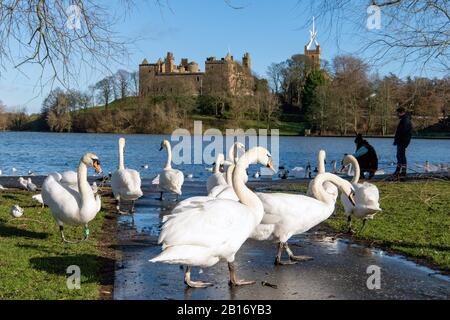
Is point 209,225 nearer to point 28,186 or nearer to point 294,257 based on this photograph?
point 294,257

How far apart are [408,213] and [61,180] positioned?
26.3 ft

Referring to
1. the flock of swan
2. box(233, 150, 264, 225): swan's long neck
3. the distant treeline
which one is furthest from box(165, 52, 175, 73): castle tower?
box(233, 150, 264, 225): swan's long neck

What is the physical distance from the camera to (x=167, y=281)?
7016 millimetres

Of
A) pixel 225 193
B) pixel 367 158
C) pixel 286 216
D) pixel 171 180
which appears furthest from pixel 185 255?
pixel 367 158

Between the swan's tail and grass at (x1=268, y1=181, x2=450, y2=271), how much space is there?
377 centimetres

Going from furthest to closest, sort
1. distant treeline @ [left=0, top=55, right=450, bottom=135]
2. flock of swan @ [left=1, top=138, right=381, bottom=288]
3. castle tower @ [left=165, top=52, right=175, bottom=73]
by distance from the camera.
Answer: castle tower @ [left=165, top=52, right=175, bottom=73] → distant treeline @ [left=0, top=55, right=450, bottom=135] → flock of swan @ [left=1, top=138, right=381, bottom=288]

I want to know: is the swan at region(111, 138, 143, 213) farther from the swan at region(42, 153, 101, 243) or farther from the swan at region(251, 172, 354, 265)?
the swan at region(251, 172, 354, 265)

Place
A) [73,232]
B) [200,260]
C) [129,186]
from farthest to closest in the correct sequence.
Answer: [129,186]
[73,232]
[200,260]

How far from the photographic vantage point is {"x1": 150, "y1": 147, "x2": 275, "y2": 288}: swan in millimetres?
6117

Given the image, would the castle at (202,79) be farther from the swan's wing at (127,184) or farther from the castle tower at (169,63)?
the swan's wing at (127,184)

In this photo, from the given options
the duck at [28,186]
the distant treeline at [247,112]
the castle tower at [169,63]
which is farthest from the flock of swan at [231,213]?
the castle tower at [169,63]

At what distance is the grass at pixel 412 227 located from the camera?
8.77m
